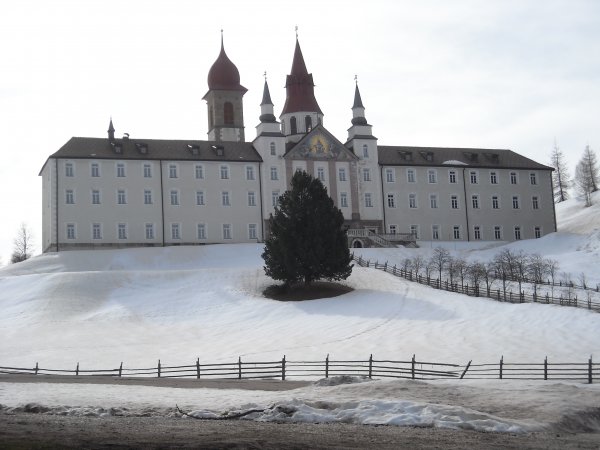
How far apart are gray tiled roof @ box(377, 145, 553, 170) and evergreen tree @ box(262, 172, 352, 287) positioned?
983 inches

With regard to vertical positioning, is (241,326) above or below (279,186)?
below

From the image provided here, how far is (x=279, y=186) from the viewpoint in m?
83.0

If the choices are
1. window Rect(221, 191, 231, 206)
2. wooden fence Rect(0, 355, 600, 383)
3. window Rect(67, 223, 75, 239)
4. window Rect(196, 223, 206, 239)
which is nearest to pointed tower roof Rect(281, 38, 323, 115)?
window Rect(221, 191, 231, 206)

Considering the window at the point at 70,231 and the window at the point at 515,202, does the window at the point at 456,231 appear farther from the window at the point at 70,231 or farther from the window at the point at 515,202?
the window at the point at 70,231

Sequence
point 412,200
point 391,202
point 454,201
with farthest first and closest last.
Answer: point 454,201 → point 412,200 → point 391,202

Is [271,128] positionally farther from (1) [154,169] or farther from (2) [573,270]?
(2) [573,270]

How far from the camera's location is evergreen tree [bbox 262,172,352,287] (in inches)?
2403

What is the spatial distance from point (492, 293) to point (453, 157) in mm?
33182

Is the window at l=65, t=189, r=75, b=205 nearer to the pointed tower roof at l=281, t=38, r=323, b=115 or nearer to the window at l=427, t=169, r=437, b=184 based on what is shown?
the pointed tower roof at l=281, t=38, r=323, b=115

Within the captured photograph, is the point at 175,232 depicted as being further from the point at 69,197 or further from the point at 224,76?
the point at 224,76

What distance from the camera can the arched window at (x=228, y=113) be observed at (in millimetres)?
96250

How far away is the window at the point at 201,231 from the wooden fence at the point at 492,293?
57.6 feet

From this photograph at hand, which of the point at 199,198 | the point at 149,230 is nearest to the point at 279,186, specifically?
the point at 199,198

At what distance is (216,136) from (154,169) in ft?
53.6
